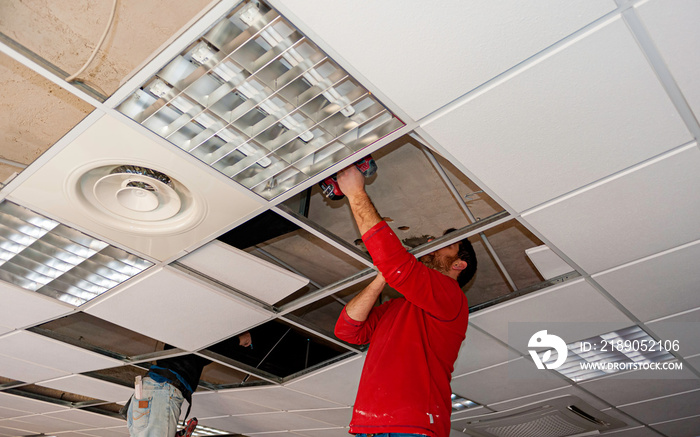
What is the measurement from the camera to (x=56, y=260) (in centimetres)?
228

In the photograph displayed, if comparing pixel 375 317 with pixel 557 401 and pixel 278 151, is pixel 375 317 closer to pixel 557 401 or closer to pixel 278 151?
pixel 278 151

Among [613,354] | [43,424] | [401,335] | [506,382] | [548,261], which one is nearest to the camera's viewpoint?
[401,335]

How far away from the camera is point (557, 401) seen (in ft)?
11.5

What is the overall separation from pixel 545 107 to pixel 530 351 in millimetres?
1822

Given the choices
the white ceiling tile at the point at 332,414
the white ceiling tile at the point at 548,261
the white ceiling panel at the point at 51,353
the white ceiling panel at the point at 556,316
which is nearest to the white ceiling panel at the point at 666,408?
the white ceiling panel at the point at 556,316

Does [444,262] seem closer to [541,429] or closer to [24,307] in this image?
[24,307]

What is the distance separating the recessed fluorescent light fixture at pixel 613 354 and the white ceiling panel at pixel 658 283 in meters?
0.26

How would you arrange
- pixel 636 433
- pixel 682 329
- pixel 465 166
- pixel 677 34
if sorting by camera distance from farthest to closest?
pixel 636 433 < pixel 682 329 < pixel 465 166 < pixel 677 34

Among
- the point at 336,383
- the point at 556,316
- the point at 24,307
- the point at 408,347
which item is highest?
the point at 556,316

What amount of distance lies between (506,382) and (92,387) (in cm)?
296

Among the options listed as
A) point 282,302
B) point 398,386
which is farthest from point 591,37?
point 282,302

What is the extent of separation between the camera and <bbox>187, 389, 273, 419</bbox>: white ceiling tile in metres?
3.88

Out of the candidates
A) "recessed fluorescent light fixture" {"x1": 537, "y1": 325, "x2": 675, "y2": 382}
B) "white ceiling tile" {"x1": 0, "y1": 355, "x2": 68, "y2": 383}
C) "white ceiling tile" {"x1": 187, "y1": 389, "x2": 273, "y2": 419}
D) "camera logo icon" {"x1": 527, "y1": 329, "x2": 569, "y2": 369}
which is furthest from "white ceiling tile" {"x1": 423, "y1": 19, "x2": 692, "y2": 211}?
"white ceiling tile" {"x1": 0, "y1": 355, "x2": 68, "y2": 383}

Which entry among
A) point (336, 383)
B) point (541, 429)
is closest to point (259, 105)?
point (336, 383)
